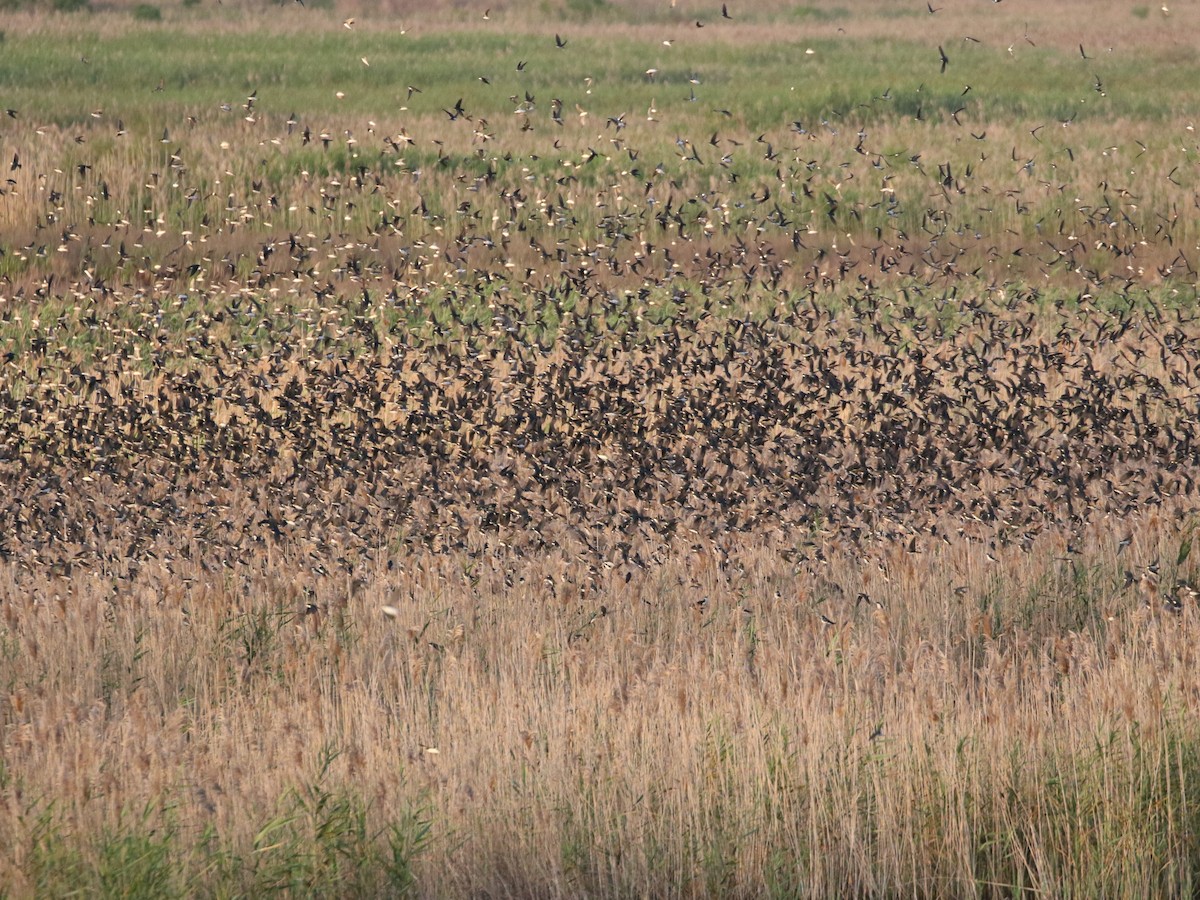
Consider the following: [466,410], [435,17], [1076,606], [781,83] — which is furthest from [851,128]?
[435,17]

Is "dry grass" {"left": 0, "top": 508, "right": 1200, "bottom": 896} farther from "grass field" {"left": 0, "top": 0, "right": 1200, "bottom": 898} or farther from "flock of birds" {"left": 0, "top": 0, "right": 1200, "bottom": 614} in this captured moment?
"flock of birds" {"left": 0, "top": 0, "right": 1200, "bottom": 614}

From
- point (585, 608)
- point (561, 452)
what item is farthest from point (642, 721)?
point (561, 452)

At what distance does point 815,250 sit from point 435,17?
1317 inches

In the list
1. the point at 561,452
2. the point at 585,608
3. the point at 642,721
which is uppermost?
the point at 642,721

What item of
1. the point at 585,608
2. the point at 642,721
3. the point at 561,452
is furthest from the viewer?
the point at 561,452

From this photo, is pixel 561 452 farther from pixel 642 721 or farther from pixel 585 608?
pixel 642 721

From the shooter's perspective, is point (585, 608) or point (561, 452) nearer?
point (585, 608)

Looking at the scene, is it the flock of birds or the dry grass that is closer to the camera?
the dry grass

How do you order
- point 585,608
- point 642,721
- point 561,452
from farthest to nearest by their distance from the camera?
point 561,452 < point 585,608 < point 642,721

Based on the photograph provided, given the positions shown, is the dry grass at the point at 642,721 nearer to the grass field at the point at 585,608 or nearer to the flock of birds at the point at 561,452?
the grass field at the point at 585,608

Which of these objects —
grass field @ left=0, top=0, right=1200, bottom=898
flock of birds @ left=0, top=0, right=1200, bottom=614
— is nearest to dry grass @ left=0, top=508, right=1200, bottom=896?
grass field @ left=0, top=0, right=1200, bottom=898

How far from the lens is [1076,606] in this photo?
7832 mm

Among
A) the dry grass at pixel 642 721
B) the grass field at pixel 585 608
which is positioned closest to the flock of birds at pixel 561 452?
the grass field at pixel 585 608

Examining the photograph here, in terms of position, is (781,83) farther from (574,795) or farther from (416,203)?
(574,795)
